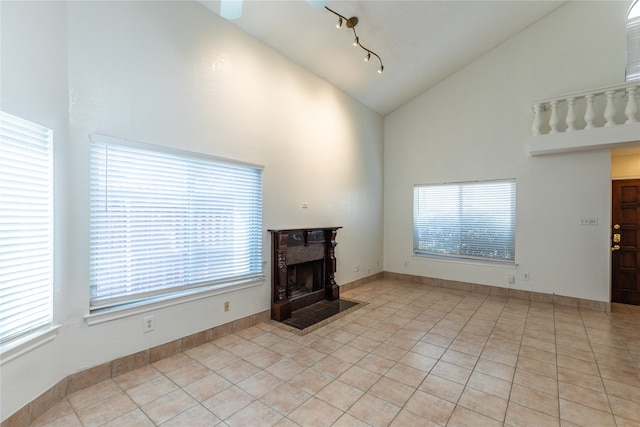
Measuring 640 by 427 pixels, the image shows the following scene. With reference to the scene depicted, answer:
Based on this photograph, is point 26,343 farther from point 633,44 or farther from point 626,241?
point 626,241

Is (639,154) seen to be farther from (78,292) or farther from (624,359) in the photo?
(78,292)

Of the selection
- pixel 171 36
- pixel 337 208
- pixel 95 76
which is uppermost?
pixel 171 36

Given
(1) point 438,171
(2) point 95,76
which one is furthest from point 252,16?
(1) point 438,171

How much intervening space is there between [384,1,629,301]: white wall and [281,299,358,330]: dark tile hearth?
7.58ft

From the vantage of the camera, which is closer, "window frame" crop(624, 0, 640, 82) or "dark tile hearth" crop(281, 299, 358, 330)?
"window frame" crop(624, 0, 640, 82)

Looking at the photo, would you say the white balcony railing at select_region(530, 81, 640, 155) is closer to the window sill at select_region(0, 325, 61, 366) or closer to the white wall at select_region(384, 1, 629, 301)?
the white wall at select_region(384, 1, 629, 301)

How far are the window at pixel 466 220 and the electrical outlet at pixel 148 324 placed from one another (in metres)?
4.91

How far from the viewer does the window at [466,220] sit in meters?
4.94

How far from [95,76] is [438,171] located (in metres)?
5.44

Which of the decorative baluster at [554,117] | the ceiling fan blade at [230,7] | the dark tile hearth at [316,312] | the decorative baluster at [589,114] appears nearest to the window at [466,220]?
the decorative baluster at [554,117]

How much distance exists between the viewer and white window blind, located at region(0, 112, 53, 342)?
5.80ft

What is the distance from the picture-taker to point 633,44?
1.47m

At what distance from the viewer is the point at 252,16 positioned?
3.24m

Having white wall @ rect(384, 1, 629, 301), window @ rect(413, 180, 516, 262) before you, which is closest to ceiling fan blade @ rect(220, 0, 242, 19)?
white wall @ rect(384, 1, 629, 301)
